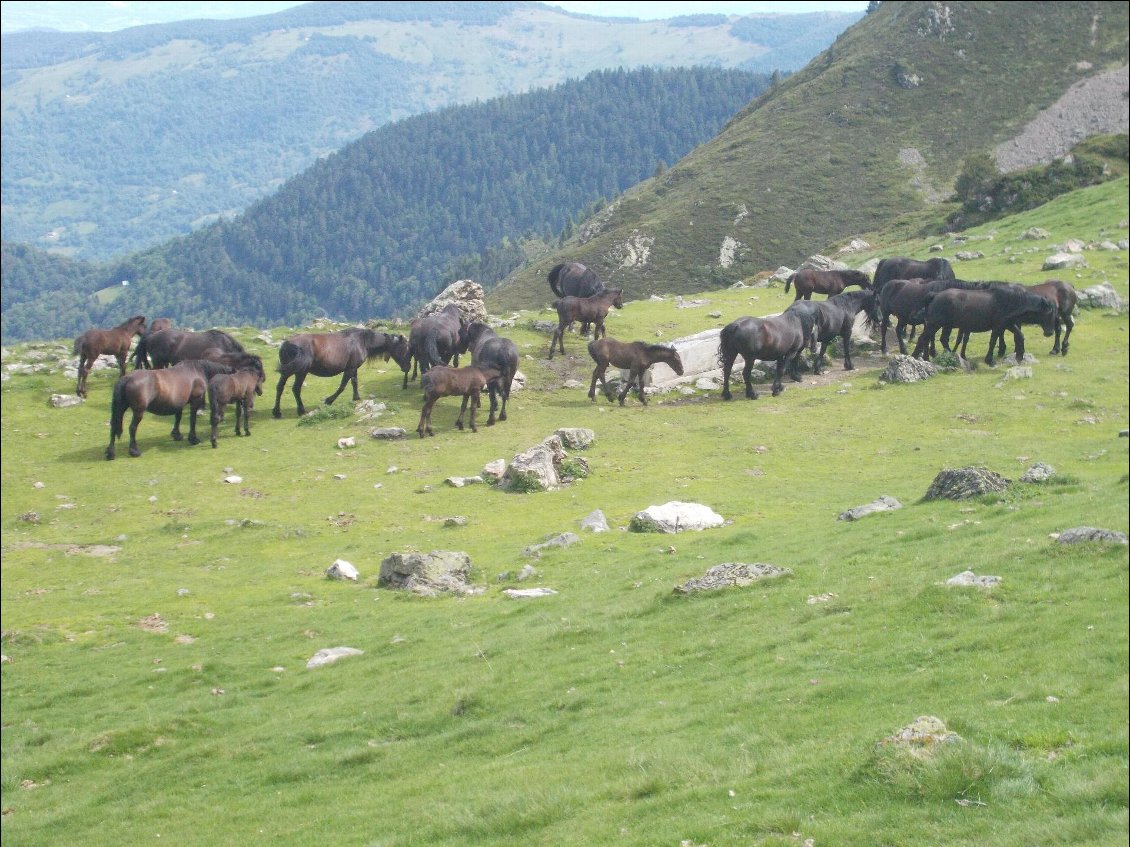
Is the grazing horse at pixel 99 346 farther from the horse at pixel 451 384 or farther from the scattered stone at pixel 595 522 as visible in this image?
the scattered stone at pixel 595 522

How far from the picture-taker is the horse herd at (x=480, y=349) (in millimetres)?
31141

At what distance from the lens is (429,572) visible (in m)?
20.8

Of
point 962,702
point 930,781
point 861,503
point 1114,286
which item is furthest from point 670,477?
point 1114,286

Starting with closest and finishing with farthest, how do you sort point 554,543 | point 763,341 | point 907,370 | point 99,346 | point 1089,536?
point 1089,536
point 554,543
point 763,341
point 907,370
point 99,346

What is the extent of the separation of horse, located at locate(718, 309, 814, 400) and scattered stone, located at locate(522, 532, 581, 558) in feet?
43.0

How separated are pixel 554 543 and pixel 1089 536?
35.5ft

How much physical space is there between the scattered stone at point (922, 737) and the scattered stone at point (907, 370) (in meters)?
25.9

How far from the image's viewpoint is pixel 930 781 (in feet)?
27.1

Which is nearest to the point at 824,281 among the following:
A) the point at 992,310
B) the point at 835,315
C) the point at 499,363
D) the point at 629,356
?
the point at 835,315

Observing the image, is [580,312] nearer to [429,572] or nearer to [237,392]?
[237,392]

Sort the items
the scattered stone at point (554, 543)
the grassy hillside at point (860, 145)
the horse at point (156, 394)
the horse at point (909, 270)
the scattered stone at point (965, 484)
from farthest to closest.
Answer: the grassy hillside at point (860, 145)
the horse at point (909, 270)
the horse at point (156, 394)
the scattered stone at point (554, 543)
the scattered stone at point (965, 484)

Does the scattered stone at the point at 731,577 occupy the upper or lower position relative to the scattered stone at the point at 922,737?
lower

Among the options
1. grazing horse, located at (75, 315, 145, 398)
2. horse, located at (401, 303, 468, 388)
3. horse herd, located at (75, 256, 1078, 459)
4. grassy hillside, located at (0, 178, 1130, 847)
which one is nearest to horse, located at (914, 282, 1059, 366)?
horse herd, located at (75, 256, 1078, 459)

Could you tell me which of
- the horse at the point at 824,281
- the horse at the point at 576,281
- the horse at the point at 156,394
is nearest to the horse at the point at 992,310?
the horse at the point at 824,281
